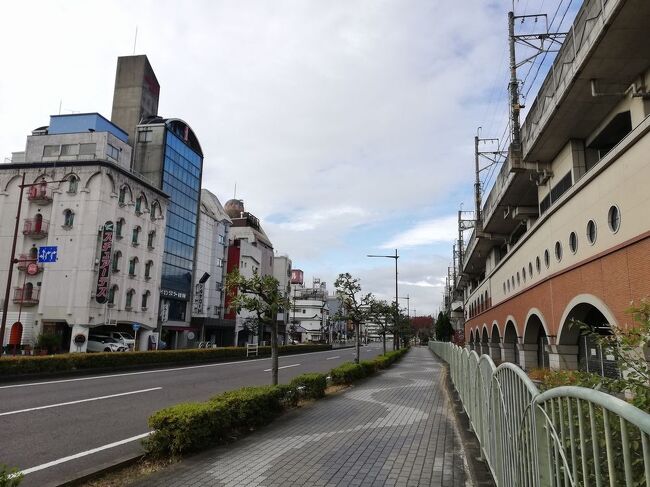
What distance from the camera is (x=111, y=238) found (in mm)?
35875

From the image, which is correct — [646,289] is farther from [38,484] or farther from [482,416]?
[38,484]

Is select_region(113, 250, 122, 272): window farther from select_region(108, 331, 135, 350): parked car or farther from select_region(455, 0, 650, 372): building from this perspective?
select_region(455, 0, 650, 372): building

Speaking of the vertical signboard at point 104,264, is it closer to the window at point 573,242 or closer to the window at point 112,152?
the window at point 112,152

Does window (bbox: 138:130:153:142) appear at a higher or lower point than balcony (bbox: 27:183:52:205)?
higher

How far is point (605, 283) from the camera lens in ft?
41.5

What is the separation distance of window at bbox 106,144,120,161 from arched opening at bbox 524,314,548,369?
115 ft

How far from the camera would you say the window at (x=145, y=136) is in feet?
152

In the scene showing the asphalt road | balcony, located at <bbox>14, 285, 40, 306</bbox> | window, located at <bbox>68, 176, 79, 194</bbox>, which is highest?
window, located at <bbox>68, 176, 79, 194</bbox>

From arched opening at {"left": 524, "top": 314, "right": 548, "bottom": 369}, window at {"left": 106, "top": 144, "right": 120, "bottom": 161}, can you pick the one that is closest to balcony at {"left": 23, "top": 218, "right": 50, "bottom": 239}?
window at {"left": 106, "top": 144, "right": 120, "bottom": 161}

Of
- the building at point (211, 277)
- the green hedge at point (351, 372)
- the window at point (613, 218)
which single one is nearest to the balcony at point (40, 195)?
the building at point (211, 277)

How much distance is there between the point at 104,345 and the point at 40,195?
42.6 feet

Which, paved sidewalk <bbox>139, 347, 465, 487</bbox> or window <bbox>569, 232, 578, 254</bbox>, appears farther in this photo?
window <bbox>569, 232, 578, 254</bbox>

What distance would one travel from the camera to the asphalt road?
6401 millimetres

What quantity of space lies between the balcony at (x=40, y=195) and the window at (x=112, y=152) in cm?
560
